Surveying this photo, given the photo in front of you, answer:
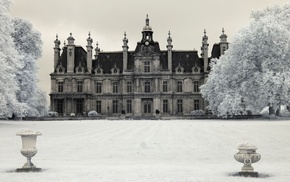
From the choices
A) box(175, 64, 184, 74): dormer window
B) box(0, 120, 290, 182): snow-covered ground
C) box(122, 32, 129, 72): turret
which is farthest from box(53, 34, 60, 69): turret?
box(0, 120, 290, 182): snow-covered ground

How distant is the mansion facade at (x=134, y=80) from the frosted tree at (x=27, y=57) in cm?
1977

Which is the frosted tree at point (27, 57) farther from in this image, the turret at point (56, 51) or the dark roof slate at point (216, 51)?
the dark roof slate at point (216, 51)

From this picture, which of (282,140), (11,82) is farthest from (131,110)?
(282,140)

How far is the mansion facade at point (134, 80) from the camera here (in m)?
74.8

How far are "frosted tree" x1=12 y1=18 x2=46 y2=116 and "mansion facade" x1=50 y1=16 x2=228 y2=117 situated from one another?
1977 cm

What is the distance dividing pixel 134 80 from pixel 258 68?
29336 mm

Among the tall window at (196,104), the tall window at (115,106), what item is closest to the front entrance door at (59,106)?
the tall window at (115,106)

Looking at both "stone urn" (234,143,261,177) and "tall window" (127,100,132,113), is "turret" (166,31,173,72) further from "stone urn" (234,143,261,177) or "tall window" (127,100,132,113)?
"stone urn" (234,143,261,177)

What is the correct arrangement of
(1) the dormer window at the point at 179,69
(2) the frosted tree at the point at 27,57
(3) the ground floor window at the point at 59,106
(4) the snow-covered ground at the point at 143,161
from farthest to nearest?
(1) the dormer window at the point at 179,69 → (3) the ground floor window at the point at 59,106 → (2) the frosted tree at the point at 27,57 → (4) the snow-covered ground at the point at 143,161

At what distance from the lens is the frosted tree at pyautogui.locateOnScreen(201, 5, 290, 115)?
4619cm

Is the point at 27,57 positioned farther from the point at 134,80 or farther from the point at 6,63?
the point at 134,80

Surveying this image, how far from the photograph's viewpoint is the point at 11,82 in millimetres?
36188

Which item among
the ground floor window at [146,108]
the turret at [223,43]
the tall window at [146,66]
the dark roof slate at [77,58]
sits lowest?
the ground floor window at [146,108]

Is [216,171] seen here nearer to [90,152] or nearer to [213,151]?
[213,151]
